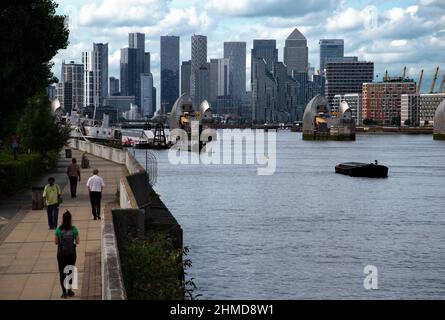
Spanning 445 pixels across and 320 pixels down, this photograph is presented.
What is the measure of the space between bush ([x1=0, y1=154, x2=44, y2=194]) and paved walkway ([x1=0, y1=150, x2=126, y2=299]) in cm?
474

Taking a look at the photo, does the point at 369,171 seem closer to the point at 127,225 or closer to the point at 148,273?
the point at 127,225

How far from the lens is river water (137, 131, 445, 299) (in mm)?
35312

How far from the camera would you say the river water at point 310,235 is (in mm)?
35312

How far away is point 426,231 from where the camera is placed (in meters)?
53.1

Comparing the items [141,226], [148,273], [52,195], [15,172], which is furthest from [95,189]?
[15,172]

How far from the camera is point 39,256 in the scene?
81.1 ft

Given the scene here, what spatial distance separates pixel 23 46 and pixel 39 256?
51.1 ft

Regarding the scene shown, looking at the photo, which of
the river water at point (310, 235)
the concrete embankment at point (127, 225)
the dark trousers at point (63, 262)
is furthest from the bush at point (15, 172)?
Result: the dark trousers at point (63, 262)

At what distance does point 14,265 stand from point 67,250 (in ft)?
14.3

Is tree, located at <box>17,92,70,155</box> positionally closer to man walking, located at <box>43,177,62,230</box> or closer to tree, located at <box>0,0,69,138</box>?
tree, located at <box>0,0,69,138</box>

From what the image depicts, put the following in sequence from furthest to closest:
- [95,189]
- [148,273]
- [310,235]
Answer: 1. [310,235]
2. [95,189]
3. [148,273]
